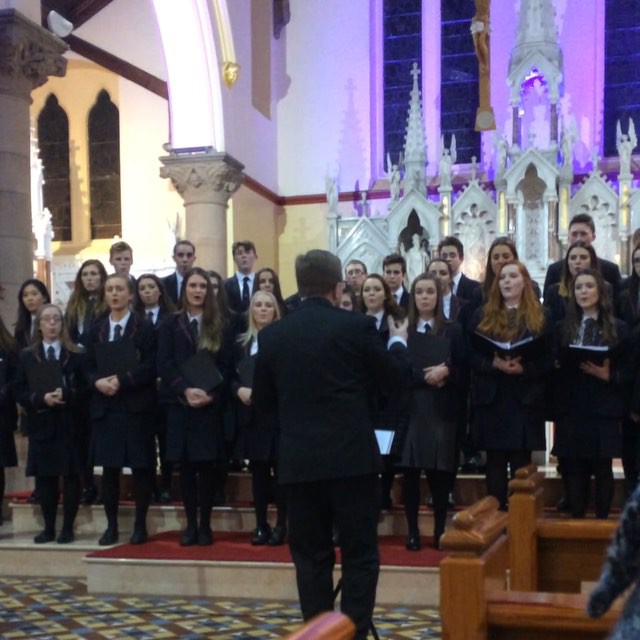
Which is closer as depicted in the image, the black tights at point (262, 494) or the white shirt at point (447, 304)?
the black tights at point (262, 494)

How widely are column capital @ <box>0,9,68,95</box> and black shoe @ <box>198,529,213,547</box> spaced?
3.41 m

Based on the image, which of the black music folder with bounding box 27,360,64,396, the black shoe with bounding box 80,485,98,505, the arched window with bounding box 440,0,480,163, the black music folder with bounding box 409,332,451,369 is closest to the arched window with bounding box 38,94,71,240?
the arched window with bounding box 440,0,480,163

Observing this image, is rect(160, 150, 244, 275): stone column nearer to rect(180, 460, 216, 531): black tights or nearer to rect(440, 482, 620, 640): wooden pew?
rect(180, 460, 216, 531): black tights

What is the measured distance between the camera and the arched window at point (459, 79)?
12461 millimetres

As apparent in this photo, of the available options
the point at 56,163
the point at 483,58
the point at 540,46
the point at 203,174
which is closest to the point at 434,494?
A: the point at 203,174

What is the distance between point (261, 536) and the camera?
465 cm

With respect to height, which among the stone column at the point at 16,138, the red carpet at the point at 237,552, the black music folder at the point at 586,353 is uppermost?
the stone column at the point at 16,138

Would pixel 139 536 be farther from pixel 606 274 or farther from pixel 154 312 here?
pixel 606 274

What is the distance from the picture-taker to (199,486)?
471 cm

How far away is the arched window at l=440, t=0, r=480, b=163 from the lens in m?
12.5

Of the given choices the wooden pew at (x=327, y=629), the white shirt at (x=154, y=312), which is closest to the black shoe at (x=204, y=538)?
the white shirt at (x=154, y=312)

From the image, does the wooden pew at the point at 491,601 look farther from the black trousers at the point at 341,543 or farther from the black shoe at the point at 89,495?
the black shoe at the point at 89,495

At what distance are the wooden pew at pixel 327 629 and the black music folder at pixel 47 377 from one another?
3991 mm

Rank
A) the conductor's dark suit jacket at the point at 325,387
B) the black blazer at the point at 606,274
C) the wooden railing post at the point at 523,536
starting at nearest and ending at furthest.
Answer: the wooden railing post at the point at 523,536 < the conductor's dark suit jacket at the point at 325,387 < the black blazer at the point at 606,274
